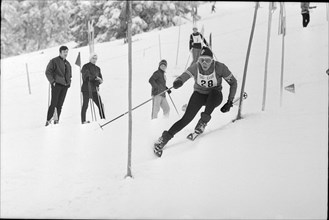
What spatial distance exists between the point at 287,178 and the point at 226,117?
288 centimetres

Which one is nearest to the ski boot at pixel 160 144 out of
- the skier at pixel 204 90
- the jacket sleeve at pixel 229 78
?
the skier at pixel 204 90

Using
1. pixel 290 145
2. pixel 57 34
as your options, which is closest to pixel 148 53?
pixel 290 145

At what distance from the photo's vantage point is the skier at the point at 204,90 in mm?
5621

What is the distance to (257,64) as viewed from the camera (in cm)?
1182

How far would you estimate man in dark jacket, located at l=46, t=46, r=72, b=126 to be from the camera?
7.75 metres

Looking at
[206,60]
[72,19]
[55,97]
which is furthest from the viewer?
[72,19]

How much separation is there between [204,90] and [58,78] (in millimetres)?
3169

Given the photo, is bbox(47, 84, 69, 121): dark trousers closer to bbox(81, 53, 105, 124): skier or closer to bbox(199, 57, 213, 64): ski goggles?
bbox(81, 53, 105, 124): skier

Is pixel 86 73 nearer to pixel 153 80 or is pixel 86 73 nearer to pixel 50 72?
pixel 50 72

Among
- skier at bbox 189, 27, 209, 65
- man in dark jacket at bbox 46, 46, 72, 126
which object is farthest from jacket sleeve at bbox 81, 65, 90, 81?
skier at bbox 189, 27, 209, 65

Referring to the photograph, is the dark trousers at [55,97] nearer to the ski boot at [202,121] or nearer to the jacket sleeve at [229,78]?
the ski boot at [202,121]

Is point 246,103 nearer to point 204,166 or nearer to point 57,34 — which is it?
point 204,166

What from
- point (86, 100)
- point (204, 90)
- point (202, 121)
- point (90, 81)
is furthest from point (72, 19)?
point (202, 121)

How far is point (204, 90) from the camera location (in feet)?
19.2
